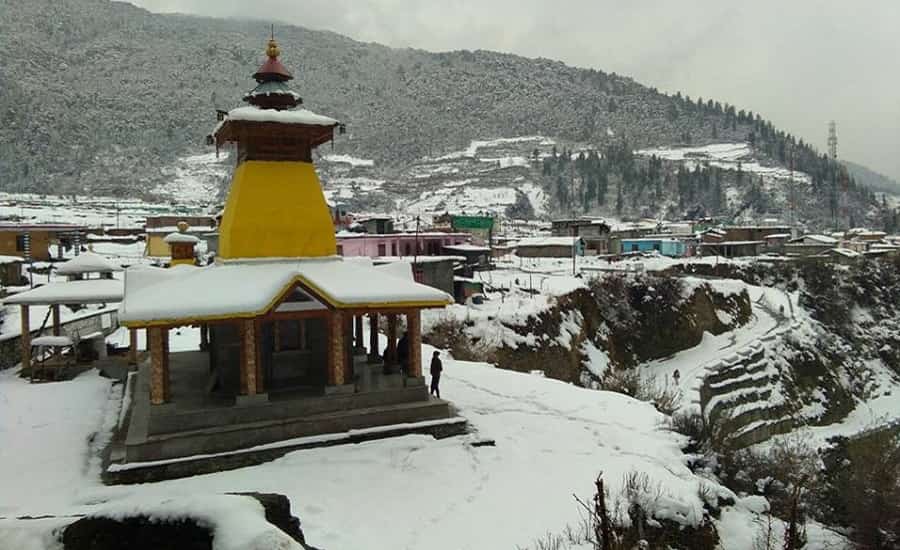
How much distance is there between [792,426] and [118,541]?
35.5 metres

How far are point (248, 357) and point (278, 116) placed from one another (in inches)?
224

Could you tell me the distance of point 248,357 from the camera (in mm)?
12961

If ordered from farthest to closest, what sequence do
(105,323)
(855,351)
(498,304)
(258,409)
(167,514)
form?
(855,351)
(498,304)
(105,323)
(258,409)
(167,514)

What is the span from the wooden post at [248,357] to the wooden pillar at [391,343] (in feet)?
12.3

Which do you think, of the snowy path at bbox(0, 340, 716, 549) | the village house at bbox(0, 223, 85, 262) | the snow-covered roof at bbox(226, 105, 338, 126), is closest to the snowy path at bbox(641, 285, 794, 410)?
the snowy path at bbox(0, 340, 716, 549)

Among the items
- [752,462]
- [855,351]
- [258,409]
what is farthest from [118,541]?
[855,351]

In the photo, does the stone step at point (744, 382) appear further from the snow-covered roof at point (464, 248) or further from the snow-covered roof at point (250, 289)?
the snow-covered roof at point (250, 289)

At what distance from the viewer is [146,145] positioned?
166625mm

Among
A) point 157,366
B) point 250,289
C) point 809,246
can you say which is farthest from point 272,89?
point 809,246

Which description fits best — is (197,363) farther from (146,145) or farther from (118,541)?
(146,145)

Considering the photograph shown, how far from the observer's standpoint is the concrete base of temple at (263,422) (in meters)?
11.8

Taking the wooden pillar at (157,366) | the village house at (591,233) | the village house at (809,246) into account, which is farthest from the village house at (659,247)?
the wooden pillar at (157,366)

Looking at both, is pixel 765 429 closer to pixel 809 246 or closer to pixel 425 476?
pixel 425 476

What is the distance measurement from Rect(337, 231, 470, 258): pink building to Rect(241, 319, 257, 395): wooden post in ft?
116
